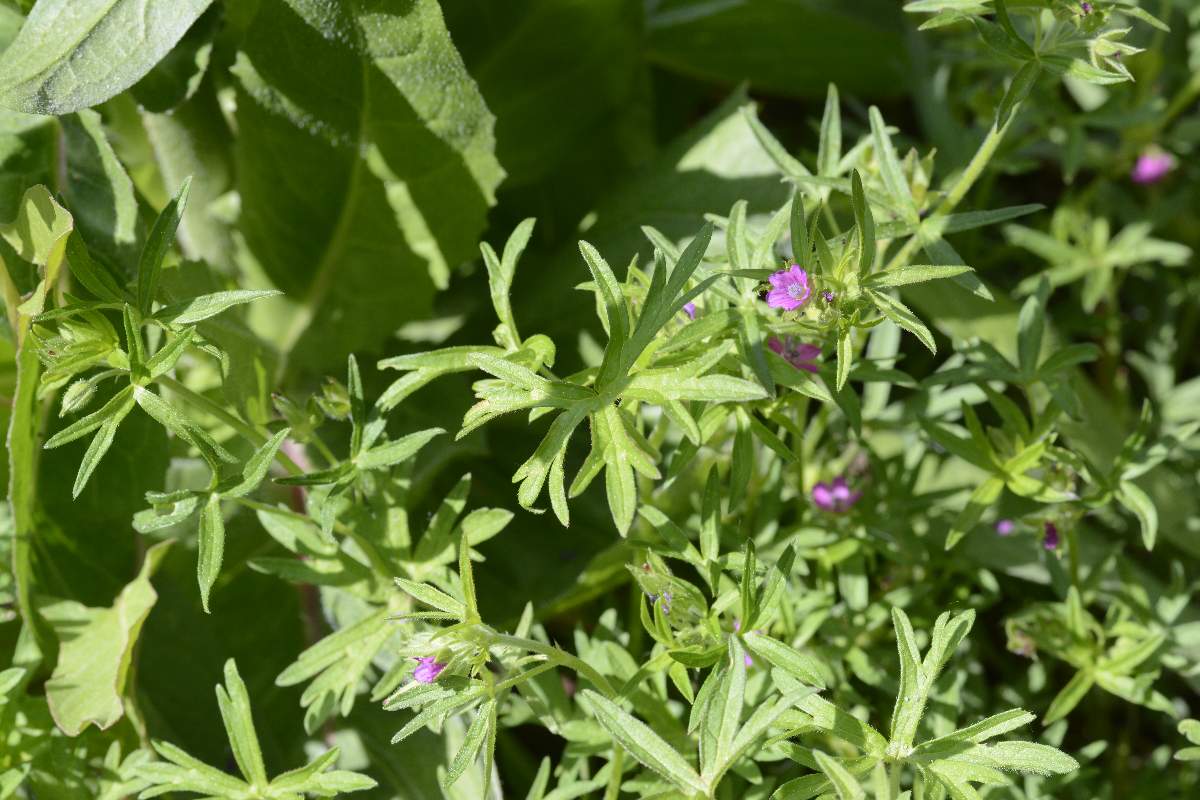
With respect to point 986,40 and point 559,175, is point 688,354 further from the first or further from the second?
point 559,175

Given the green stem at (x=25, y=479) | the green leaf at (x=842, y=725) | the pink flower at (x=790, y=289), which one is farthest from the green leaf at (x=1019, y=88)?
the green stem at (x=25, y=479)

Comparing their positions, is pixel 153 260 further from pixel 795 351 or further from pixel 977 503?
pixel 977 503

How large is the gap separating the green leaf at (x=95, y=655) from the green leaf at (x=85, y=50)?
0.65m

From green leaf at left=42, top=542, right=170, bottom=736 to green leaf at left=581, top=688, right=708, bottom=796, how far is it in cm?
75

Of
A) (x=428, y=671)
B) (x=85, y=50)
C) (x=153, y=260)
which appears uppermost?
(x=85, y=50)

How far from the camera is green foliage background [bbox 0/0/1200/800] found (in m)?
1.33

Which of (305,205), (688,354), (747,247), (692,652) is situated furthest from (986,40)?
(305,205)

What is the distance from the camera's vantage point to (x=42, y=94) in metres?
1.54

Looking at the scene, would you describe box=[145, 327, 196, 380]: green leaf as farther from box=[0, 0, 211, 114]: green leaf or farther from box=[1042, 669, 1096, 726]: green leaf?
box=[1042, 669, 1096, 726]: green leaf

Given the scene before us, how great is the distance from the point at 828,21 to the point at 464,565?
1.67m

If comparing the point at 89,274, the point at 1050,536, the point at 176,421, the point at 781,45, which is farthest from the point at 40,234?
the point at 781,45

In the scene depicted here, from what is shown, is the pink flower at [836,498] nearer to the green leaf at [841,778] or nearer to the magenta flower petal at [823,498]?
the magenta flower petal at [823,498]

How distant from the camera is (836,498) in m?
1.75

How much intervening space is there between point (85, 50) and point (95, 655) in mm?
836
